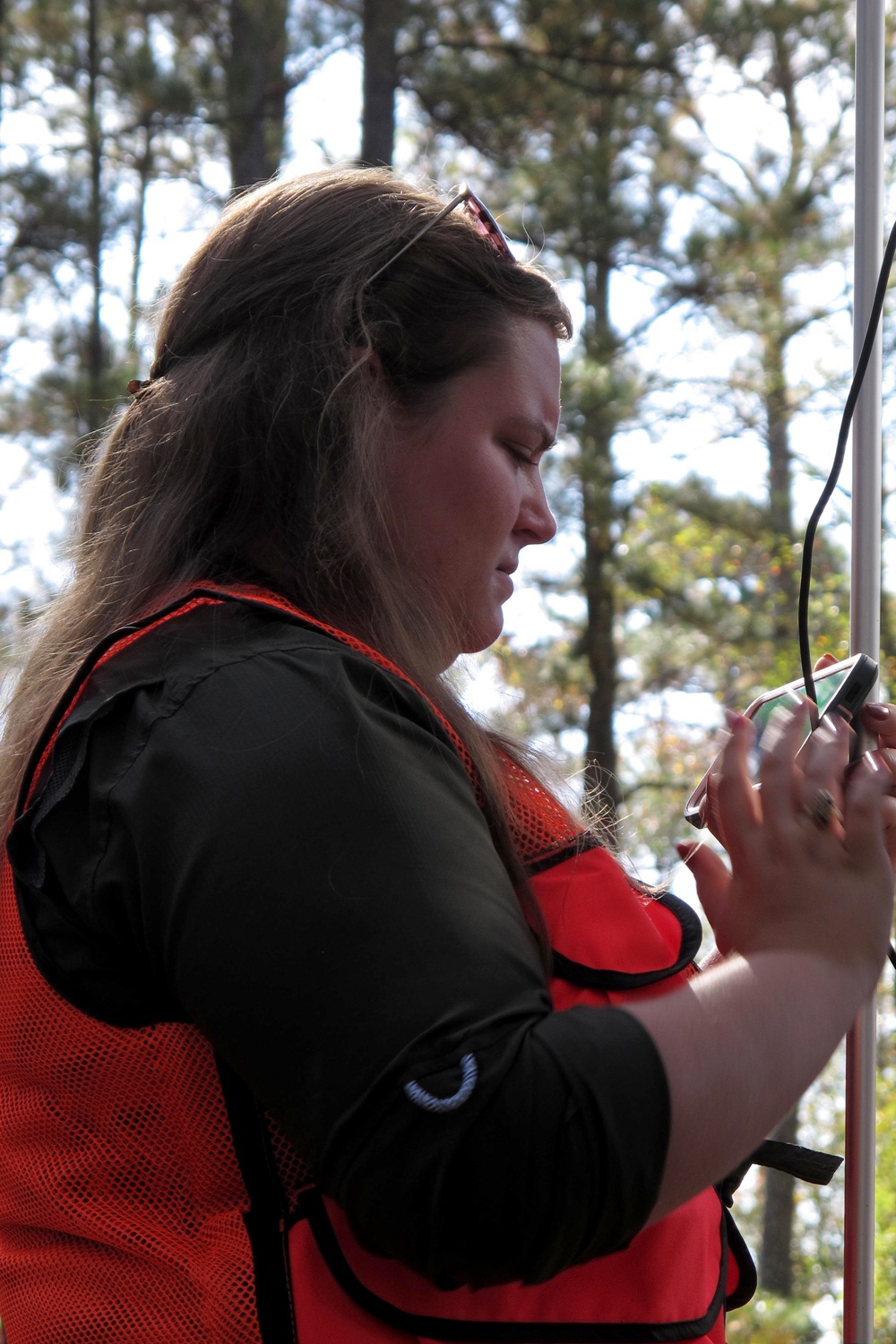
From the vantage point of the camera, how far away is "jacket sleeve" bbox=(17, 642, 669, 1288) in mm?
805

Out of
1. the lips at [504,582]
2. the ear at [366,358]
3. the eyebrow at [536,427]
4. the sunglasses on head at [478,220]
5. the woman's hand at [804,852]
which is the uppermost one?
the sunglasses on head at [478,220]

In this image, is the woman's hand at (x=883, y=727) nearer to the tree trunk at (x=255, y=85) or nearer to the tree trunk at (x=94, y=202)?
the tree trunk at (x=255, y=85)

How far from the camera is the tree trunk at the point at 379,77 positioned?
28.2 ft

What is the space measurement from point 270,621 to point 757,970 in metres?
0.45

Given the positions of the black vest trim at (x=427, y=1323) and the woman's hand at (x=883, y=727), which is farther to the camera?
the woman's hand at (x=883, y=727)

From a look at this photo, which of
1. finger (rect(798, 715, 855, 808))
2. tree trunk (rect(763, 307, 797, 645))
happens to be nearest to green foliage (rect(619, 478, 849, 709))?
tree trunk (rect(763, 307, 797, 645))

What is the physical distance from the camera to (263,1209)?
3.07ft

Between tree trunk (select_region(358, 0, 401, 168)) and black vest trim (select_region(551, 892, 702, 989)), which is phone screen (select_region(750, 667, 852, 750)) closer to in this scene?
black vest trim (select_region(551, 892, 702, 989))

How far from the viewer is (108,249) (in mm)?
9961

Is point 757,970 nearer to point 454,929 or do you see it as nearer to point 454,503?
point 454,929

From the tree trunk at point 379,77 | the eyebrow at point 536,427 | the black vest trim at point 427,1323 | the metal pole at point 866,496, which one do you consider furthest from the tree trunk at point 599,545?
the black vest trim at point 427,1323

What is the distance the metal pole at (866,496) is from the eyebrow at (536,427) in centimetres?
36

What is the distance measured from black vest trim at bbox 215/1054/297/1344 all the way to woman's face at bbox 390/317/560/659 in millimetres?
522

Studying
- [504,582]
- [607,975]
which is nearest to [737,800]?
[607,975]
